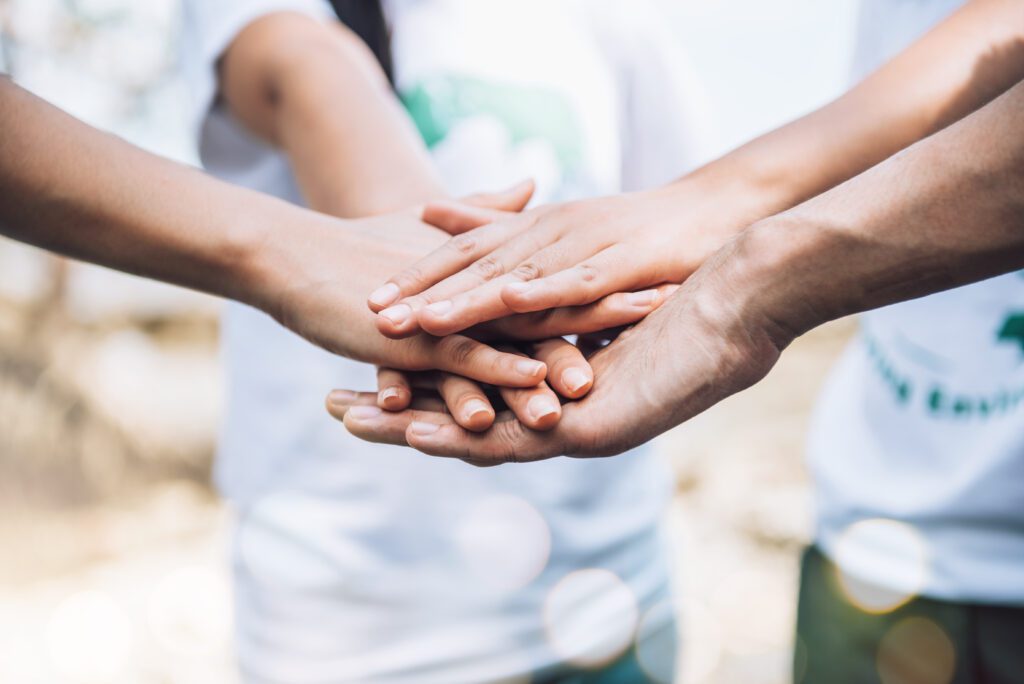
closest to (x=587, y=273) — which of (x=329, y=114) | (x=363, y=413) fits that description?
(x=363, y=413)

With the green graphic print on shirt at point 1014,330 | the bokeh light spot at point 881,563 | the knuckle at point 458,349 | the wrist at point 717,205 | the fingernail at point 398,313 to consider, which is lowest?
the bokeh light spot at point 881,563

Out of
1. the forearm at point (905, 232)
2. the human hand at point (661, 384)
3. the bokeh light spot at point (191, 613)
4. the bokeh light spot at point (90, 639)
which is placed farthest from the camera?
the bokeh light spot at point (191, 613)

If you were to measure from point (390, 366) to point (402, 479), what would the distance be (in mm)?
214

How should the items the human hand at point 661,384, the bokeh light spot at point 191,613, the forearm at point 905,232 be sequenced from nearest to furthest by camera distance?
the forearm at point 905,232 < the human hand at point 661,384 < the bokeh light spot at point 191,613

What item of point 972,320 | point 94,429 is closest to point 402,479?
point 972,320

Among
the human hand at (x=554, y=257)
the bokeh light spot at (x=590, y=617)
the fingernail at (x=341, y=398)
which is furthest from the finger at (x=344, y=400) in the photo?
the bokeh light spot at (x=590, y=617)

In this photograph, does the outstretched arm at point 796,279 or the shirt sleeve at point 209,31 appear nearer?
the outstretched arm at point 796,279

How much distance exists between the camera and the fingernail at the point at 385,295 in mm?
919

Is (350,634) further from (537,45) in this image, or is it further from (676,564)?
(676,564)

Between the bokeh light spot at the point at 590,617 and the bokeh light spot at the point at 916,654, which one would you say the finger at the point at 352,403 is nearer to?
the bokeh light spot at the point at 590,617

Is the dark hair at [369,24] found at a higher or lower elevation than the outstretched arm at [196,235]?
higher

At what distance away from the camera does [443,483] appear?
1102 millimetres

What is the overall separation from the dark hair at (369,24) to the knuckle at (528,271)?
45cm

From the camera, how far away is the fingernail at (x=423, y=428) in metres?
0.87
